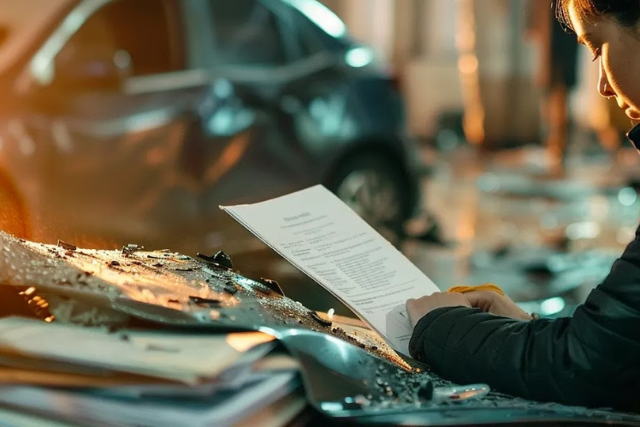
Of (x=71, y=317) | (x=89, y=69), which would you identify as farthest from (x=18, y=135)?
(x=71, y=317)

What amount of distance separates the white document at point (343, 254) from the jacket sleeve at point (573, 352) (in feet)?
0.54

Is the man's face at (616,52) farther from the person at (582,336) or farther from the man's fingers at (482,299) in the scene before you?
the man's fingers at (482,299)

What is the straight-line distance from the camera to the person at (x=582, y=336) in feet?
3.66

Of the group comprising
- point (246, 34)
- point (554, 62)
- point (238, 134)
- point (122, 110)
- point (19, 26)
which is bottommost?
point (238, 134)

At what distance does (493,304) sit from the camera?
1.43 metres

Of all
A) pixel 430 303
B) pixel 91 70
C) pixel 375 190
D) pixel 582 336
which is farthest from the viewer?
pixel 375 190

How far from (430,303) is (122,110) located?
344cm

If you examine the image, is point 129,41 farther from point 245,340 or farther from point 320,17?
point 245,340

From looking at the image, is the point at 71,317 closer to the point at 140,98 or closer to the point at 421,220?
the point at 140,98

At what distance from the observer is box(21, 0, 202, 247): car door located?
14.0ft

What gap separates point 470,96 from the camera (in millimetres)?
9695

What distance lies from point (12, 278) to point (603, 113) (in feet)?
27.8

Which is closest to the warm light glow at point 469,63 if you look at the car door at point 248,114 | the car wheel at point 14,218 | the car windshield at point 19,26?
the car door at point 248,114

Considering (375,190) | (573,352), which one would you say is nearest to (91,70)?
(375,190)
